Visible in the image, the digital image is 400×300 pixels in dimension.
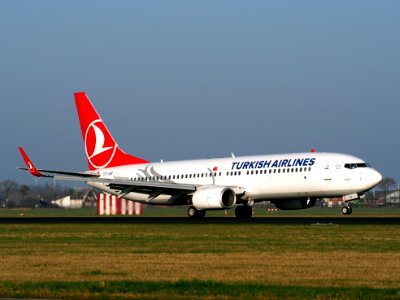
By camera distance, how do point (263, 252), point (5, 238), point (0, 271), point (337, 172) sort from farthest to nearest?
1. point (337, 172)
2. point (5, 238)
3. point (263, 252)
4. point (0, 271)

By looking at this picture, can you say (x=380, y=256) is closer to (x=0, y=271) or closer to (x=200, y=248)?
(x=200, y=248)

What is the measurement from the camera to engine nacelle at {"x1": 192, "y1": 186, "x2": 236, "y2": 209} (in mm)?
58156

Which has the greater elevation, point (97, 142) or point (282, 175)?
→ point (97, 142)

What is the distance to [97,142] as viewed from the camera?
231 feet

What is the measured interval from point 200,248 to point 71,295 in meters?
12.4

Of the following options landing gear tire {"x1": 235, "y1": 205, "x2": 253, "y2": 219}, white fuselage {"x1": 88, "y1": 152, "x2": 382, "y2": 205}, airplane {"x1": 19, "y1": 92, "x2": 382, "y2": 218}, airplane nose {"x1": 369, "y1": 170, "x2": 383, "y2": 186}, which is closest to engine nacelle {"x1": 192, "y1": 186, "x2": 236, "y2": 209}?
airplane {"x1": 19, "y1": 92, "x2": 382, "y2": 218}

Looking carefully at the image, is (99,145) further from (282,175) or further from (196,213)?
(282,175)

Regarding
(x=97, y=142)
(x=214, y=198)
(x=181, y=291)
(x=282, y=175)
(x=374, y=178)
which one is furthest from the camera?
(x=97, y=142)

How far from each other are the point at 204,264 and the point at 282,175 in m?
31.8

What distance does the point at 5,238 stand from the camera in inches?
1512

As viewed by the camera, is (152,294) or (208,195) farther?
(208,195)

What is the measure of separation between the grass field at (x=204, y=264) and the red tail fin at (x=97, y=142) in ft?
88.6

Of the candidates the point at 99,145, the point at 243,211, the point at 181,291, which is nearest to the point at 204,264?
the point at 181,291

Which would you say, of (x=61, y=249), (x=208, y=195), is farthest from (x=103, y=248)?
(x=208, y=195)
